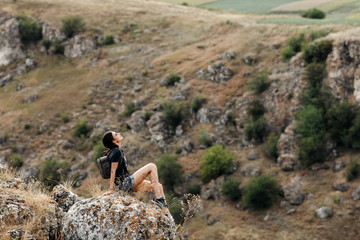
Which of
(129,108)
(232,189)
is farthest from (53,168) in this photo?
(232,189)

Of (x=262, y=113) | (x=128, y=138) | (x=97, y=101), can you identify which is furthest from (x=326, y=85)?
(x=97, y=101)

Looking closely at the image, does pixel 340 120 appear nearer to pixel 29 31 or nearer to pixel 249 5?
pixel 29 31

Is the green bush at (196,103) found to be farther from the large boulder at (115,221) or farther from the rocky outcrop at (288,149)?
the large boulder at (115,221)

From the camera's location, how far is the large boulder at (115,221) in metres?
6.04

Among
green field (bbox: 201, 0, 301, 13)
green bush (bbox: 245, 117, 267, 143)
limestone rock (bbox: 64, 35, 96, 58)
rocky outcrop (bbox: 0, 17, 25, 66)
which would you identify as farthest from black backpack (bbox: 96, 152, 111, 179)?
green field (bbox: 201, 0, 301, 13)

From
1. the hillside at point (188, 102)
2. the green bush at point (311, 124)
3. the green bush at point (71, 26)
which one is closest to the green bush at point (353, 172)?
the hillside at point (188, 102)

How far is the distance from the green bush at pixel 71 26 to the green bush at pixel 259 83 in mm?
27802

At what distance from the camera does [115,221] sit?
6.10 metres

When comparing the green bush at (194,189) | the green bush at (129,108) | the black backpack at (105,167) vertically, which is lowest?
the green bush at (194,189)

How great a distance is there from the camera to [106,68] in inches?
1722

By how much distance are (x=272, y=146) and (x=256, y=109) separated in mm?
4083

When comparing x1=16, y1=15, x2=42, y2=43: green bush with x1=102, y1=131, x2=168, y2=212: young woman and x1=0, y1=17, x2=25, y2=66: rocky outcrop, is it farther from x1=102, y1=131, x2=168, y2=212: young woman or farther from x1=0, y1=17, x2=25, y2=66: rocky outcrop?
x1=102, y1=131, x2=168, y2=212: young woman

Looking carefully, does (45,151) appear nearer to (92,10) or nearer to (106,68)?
(106,68)

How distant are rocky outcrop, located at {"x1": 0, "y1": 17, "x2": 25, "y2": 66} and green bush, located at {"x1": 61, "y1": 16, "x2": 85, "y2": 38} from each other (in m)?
7.14
